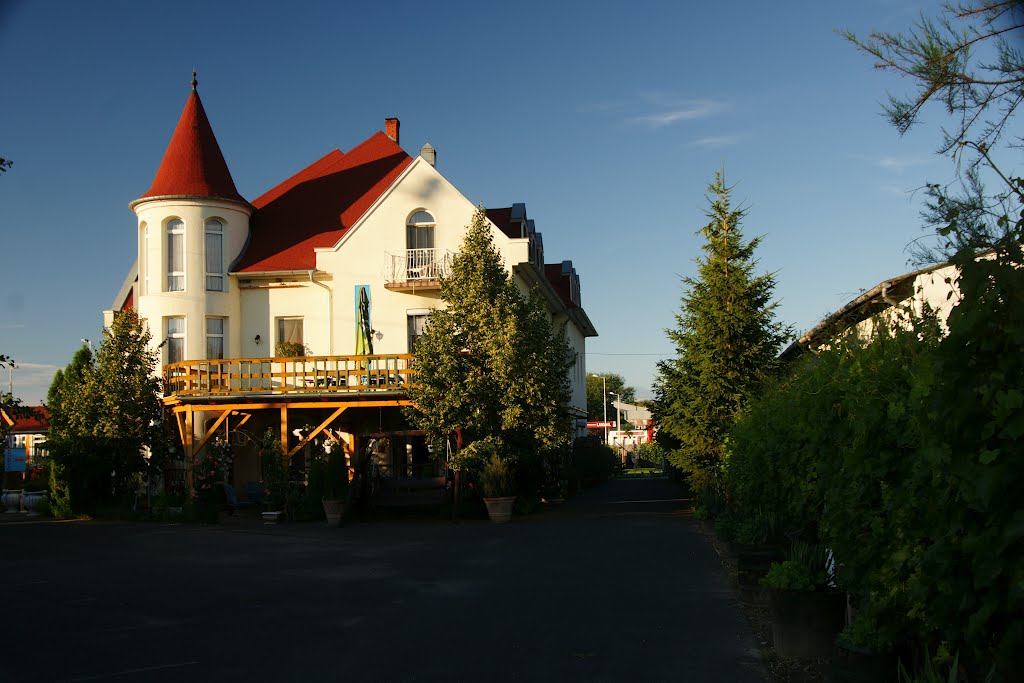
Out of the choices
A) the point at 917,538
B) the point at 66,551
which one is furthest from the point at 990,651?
the point at 66,551

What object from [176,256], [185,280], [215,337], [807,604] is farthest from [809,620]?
[176,256]

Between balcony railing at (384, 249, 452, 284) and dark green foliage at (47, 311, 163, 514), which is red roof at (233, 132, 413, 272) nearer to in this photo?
balcony railing at (384, 249, 452, 284)

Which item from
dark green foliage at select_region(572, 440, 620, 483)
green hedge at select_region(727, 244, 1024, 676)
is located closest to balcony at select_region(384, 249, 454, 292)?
dark green foliage at select_region(572, 440, 620, 483)

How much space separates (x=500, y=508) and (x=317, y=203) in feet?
53.0

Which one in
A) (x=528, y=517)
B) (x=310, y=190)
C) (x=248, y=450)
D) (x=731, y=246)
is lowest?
(x=528, y=517)

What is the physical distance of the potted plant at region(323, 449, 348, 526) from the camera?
878 inches

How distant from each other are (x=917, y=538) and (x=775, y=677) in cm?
238

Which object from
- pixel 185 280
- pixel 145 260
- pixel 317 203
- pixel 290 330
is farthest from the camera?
pixel 317 203

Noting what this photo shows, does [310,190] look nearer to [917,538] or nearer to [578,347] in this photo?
[578,347]

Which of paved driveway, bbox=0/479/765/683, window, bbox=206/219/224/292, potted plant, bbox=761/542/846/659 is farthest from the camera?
window, bbox=206/219/224/292

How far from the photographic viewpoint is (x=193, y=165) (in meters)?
30.5

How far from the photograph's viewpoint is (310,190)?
A: 115 ft

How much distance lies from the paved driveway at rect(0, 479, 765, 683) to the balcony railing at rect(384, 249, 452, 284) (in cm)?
1159

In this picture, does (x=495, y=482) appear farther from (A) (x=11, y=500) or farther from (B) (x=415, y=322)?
(A) (x=11, y=500)
